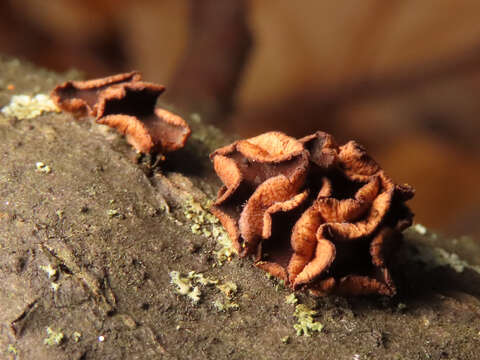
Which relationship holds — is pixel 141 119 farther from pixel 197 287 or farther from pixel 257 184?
pixel 197 287

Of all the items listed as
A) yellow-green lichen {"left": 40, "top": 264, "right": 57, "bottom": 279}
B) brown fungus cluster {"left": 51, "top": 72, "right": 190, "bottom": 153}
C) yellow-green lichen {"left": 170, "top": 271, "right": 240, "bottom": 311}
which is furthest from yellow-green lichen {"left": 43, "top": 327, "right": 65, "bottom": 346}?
brown fungus cluster {"left": 51, "top": 72, "right": 190, "bottom": 153}

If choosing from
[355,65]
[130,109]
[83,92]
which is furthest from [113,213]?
[355,65]

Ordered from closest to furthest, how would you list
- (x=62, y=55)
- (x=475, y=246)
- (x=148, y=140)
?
(x=148, y=140) < (x=475, y=246) < (x=62, y=55)

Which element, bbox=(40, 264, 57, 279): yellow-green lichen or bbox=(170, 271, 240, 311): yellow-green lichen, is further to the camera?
bbox=(170, 271, 240, 311): yellow-green lichen

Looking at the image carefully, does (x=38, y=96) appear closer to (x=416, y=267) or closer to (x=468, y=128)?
(x=416, y=267)

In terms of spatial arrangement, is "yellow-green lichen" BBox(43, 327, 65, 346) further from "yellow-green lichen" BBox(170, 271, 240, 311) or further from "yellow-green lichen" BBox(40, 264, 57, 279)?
"yellow-green lichen" BBox(170, 271, 240, 311)

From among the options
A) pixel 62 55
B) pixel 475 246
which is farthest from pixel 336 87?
pixel 475 246
